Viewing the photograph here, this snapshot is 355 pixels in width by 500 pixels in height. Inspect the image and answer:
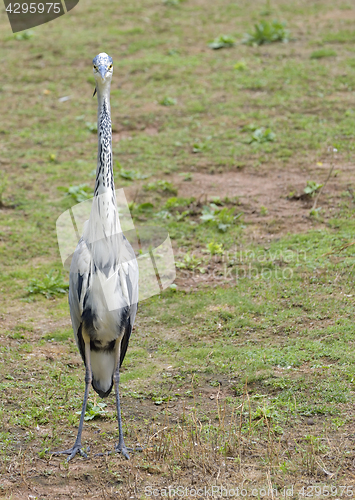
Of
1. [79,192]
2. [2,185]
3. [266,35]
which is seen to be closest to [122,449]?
[79,192]

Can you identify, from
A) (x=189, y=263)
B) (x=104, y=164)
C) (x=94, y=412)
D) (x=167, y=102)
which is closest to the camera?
(x=104, y=164)

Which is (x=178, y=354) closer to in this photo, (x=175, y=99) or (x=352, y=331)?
(x=352, y=331)

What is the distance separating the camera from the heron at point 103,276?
492cm

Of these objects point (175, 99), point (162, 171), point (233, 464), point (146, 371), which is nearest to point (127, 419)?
point (146, 371)

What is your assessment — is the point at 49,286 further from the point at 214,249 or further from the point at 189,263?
the point at 214,249

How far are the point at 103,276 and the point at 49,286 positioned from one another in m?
2.60

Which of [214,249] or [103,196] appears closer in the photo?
[103,196]

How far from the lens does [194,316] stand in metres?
→ 6.84

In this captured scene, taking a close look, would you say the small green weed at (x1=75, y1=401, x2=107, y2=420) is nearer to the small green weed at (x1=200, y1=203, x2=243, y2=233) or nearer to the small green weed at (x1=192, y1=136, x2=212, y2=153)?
the small green weed at (x1=200, y1=203, x2=243, y2=233)

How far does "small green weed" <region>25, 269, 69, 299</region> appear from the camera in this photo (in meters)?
7.36

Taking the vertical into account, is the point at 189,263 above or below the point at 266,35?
below

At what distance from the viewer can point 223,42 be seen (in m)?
14.0

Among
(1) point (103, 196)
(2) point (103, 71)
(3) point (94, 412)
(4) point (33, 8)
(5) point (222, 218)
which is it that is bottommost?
(5) point (222, 218)

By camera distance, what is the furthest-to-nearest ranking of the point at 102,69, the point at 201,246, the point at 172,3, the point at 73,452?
the point at 172,3 → the point at 201,246 → the point at 102,69 → the point at 73,452
